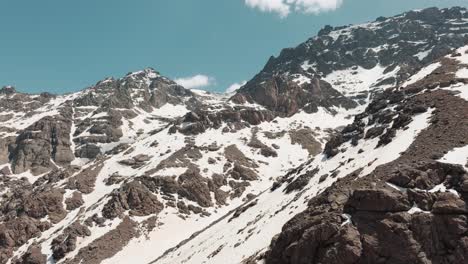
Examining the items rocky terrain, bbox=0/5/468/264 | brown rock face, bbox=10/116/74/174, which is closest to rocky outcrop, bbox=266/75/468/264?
rocky terrain, bbox=0/5/468/264

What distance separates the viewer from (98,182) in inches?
4604

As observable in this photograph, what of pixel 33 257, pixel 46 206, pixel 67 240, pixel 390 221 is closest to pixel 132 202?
pixel 67 240

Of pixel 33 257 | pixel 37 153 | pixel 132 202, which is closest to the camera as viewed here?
pixel 33 257

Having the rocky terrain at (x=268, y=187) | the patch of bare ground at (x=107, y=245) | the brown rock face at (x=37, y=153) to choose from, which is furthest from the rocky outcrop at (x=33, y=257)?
the brown rock face at (x=37, y=153)

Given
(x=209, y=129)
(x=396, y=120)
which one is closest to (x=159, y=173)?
(x=209, y=129)

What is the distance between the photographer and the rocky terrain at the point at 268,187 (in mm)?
30219

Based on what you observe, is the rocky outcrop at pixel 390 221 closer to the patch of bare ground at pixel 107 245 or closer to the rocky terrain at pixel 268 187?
the rocky terrain at pixel 268 187

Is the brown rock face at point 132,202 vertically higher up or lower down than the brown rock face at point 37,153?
lower down

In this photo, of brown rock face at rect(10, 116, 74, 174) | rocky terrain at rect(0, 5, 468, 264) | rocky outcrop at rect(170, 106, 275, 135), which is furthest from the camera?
brown rock face at rect(10, 116, 74, 174)

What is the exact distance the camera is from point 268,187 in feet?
368

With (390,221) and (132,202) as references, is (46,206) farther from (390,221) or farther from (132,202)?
(390,221)

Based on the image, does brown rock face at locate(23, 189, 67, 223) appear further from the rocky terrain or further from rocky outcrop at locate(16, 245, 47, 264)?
rocky outcrop at locate(16, 245, 47, 264)

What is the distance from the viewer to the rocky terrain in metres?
30.2

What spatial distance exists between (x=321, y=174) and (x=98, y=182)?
73340mm
